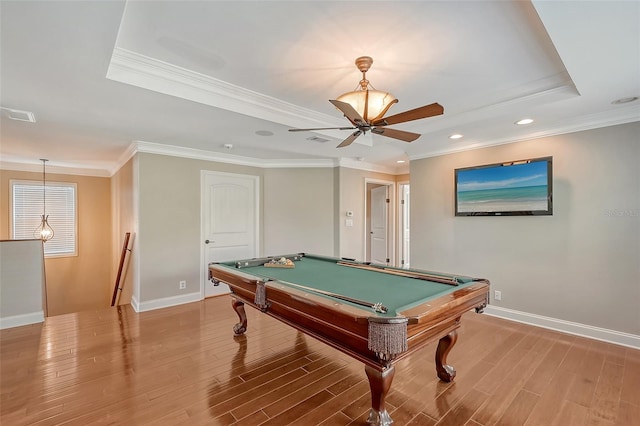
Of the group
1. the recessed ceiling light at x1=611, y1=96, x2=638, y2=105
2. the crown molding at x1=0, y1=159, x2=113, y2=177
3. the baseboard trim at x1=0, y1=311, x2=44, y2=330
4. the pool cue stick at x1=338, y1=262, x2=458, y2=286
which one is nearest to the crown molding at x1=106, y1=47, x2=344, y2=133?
the pool cue stick at x1=338, y1=262, x2=458, y2=286

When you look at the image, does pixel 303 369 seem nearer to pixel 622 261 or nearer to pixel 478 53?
pixel 478 53

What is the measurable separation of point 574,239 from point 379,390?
3.05 m

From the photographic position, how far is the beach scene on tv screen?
11.3ft

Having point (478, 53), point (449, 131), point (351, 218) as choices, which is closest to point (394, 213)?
point (351, 218)

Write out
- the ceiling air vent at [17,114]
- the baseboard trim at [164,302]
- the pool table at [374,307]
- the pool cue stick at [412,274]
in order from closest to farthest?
1. the pool table at [374,307]
2. the pool cue stick at [412,274]
3. the ceiling air vent at [17,114]
4. the baseboard trim at [164,302]

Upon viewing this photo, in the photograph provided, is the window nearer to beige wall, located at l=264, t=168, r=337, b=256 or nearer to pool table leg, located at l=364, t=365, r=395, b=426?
beige wall, located at l=264, t=168, r=337, b=256

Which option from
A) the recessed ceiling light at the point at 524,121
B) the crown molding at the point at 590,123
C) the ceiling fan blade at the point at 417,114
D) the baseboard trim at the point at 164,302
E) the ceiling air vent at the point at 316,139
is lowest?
the baseboard trim at the point at 164,302

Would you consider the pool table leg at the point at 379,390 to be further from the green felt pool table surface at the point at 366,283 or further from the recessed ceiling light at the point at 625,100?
the recessed ceiling light at the point at 625,100

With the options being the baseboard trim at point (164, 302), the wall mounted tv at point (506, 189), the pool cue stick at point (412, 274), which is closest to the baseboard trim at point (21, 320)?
the baseboard trim at point (164, 302)

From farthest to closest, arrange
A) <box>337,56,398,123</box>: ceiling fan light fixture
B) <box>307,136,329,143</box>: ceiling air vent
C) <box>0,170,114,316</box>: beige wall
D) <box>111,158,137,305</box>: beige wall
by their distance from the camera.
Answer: <box>0,170,114,316</box>: beige wall
<box>111,158,137,305</box>: beige wall
<box>307,136,329,143</box>: ceiling air vent
<box>337,56,398,123</box>: ceiling fan light fixture

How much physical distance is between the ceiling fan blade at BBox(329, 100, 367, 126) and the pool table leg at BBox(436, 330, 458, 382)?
177cm

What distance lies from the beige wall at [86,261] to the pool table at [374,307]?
4.94m

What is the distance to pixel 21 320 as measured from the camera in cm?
346

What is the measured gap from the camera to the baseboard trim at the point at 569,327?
2.94m
